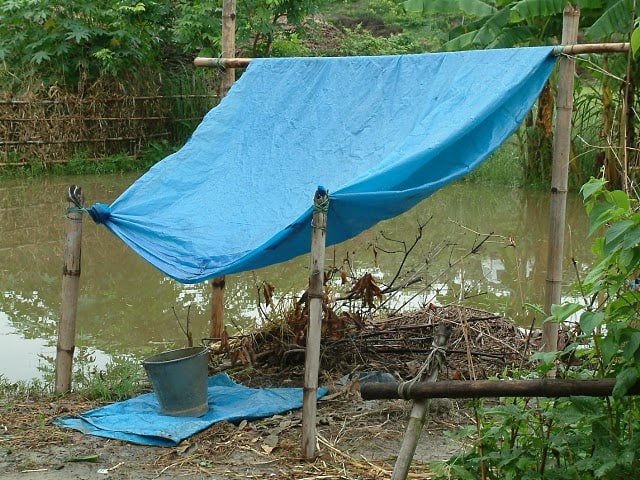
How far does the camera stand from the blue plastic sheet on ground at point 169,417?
344 centimetres

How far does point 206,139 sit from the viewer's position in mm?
4180

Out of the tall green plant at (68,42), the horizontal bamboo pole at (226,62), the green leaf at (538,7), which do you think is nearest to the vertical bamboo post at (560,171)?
the horizontal bamboo pole at (226,62)

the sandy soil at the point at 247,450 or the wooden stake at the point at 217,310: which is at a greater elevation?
the wooden stake at the point at 217,310

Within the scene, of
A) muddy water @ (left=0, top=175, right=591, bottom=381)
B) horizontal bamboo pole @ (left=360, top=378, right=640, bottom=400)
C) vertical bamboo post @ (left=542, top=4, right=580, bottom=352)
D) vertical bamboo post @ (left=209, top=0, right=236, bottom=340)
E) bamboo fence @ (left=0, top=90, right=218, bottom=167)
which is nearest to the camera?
horizontal bamboo pole @ (left=360, top=378, right=640, bottom=400)

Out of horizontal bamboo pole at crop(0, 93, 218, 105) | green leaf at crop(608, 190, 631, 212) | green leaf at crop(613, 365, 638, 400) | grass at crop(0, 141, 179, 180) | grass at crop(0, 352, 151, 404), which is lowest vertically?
grass at crop(0, 352, 151, 404)

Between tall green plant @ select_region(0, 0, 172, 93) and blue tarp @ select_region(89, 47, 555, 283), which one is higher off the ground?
tall green plant @ select_region(0, 0, 172, 93)

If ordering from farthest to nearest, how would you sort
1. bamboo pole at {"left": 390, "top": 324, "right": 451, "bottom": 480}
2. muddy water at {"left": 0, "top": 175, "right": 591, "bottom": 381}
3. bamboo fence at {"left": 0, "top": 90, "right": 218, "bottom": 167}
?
1. bamboo fence at {"left": 0, "top": 90, "right": 218, "bottom": 167}
2. muddy water at {"left": 0, "top": 175, "right": 591, "bottom": 381}
3. bamboo pole at {"left": 390, "top": 324, "right": 451, "bottom": 480}

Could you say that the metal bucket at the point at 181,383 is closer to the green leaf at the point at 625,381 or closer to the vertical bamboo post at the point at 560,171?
the vertical bamboo post at the point at 560,171

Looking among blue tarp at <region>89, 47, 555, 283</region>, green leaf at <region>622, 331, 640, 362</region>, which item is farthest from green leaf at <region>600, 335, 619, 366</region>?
blue tarp at <region>89, 47, 555, 283</region>

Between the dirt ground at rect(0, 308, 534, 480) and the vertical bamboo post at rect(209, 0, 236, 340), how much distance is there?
0.50 m

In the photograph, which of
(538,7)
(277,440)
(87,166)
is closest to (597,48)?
(277,440)

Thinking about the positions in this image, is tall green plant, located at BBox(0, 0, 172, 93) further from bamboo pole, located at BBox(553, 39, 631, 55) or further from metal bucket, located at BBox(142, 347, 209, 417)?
bamboo pole, located at BBox(553, 39, 631, 55)

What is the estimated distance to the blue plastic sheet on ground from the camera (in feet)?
11.3

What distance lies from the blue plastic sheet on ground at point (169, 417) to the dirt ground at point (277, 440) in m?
0.04
